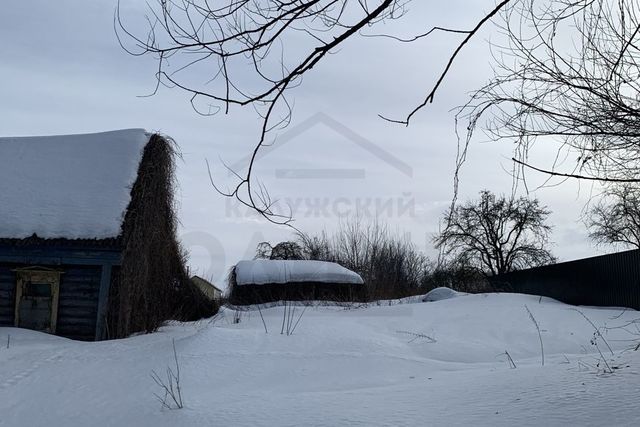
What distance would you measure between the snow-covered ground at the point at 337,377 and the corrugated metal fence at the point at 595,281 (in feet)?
14.7

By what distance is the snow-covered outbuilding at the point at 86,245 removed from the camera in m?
11.2

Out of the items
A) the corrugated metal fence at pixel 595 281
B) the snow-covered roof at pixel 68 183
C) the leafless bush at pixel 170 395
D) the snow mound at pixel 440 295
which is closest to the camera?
the leafless bush at pixel 170 395

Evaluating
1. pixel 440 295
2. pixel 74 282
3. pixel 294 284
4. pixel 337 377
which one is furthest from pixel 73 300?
pixel 440 295

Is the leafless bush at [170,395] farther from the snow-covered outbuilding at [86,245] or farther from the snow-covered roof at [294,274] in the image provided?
the snow-covered roof at [294,274]

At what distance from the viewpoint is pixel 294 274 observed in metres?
21.6

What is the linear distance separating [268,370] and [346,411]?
2493 millimetres

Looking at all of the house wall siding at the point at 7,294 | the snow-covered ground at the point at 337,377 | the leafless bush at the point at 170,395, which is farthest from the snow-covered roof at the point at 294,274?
the leafless bush at the point at 170,395

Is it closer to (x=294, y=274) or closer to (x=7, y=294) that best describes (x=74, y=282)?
(x=7, y=294)

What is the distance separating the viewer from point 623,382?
4.39m

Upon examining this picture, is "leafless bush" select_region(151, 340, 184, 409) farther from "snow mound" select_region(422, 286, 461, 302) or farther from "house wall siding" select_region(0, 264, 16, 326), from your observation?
"snow mound" select_region(422, 286, 461, 302)

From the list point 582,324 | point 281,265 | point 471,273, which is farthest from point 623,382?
point 471,273

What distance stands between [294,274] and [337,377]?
15128 millimetres

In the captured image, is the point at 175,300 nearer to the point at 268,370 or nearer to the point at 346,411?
the point at 268,370

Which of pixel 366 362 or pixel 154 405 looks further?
pixel 366 362
